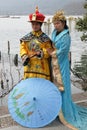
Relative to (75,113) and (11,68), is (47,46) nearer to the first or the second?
(75,113)

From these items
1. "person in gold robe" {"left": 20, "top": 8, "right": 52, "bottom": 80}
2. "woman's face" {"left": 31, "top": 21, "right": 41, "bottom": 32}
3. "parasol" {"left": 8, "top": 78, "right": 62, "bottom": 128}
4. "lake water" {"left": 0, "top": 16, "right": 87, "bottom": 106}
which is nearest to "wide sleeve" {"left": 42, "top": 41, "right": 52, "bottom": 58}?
"person in gold robe" {"left": 20, "top": 8, "right": 52, "bottom": 80}

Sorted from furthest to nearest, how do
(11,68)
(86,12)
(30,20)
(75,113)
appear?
(11,68) → (86,12) → (75,113) → (30,20)

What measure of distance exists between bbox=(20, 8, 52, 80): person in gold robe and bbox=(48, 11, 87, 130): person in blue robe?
9 centimetres

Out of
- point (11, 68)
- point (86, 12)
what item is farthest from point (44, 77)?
point (11, 68)

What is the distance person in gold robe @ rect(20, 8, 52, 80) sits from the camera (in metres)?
4.52

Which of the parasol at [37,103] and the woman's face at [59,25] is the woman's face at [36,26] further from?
the parasol at [37,103]

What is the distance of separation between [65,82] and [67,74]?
0.10 meters

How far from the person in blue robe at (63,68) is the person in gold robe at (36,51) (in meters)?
0.09

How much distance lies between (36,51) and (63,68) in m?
0.39

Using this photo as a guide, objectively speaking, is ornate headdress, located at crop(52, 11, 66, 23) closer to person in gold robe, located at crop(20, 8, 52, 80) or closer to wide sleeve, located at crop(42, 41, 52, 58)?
person in gold robe, located at crop(20, 8, 52, 80)

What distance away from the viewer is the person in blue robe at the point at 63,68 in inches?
178

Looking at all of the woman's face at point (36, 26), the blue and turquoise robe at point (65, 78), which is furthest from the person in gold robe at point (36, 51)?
the blue and turquoise robe at point (65, 78)

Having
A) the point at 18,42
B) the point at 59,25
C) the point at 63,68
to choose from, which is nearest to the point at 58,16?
the point at 59,25

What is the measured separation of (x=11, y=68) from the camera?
12.5 m
